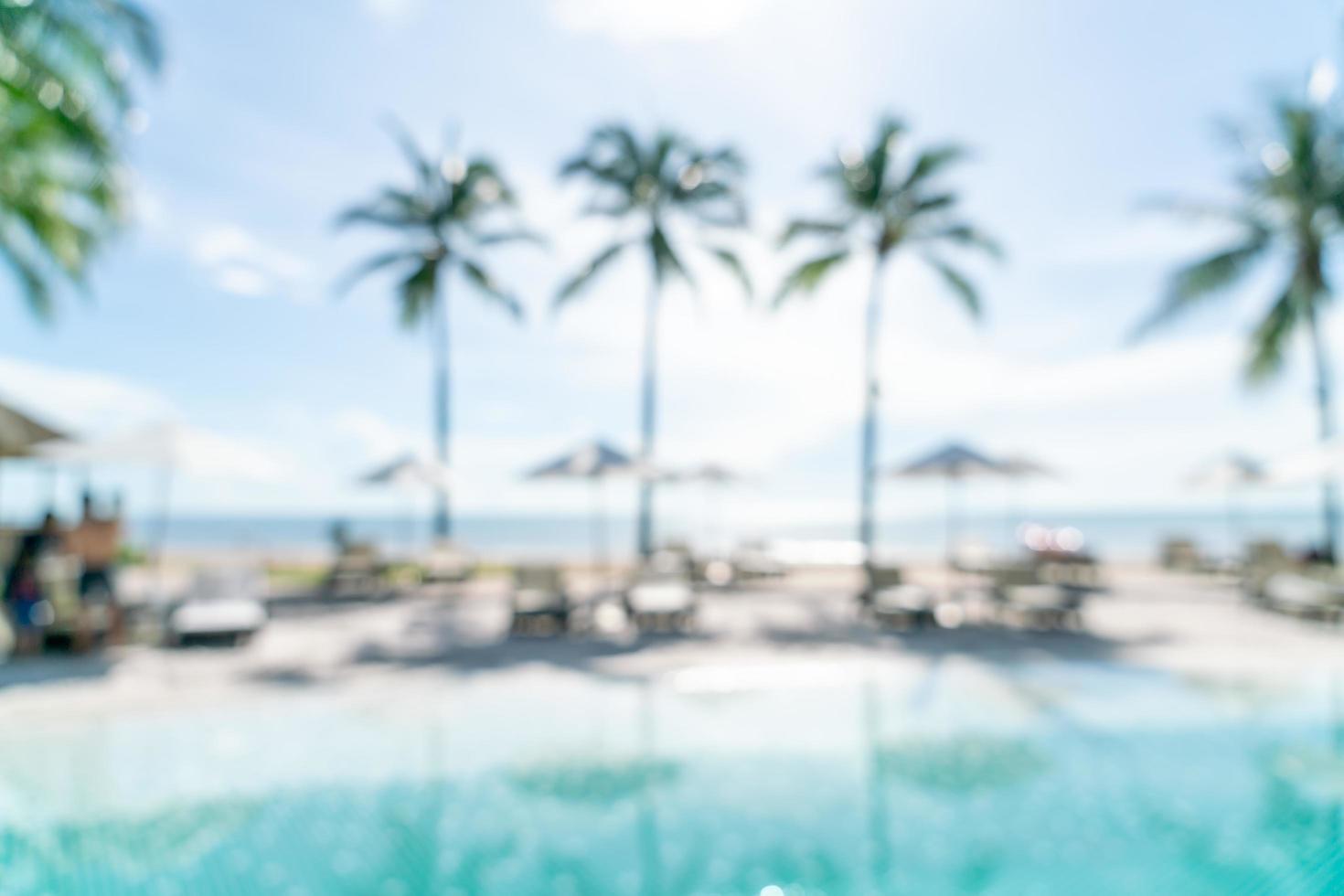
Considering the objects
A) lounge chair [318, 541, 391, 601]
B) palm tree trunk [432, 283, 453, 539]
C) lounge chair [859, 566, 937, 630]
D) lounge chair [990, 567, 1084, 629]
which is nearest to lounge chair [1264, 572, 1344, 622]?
lounge chair [990, 567, 1084, 629]

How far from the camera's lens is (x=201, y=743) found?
6117 millimetres

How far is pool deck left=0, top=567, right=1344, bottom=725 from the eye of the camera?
297 inches

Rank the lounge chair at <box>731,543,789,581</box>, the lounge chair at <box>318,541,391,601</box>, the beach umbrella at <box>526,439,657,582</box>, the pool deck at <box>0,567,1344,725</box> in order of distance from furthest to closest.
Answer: the lounge chair at <box>731,543,789,581</box> < the lounge chair at <box>318,541,391,601</box> < the beach umbrella at <box>526,439,657,582</box> < the pool deck at <box>0,567,1344,725</box>

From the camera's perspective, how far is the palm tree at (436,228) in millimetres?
20422

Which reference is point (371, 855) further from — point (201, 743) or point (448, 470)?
point (448, 470)

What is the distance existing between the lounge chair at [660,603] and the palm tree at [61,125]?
12222mm

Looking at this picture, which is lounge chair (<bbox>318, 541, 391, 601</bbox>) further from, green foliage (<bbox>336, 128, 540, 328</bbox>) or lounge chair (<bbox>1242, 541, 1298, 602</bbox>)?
lounge chair (<bbox>1242, 541, 1298, 602</bbox>)

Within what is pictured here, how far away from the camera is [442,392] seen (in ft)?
68.0

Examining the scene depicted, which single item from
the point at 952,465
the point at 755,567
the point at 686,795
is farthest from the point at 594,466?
the point at 686,795

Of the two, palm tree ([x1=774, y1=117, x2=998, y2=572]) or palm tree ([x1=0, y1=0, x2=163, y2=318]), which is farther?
palm tree ([x1=774, y1=117, x2=998, y2=572])

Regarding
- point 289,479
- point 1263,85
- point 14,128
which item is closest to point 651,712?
point 289,479

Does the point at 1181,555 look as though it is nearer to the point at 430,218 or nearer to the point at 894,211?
the point at 894,211

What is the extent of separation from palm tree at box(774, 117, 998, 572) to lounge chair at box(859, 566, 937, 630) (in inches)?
157

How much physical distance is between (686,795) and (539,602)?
17.1 ft
